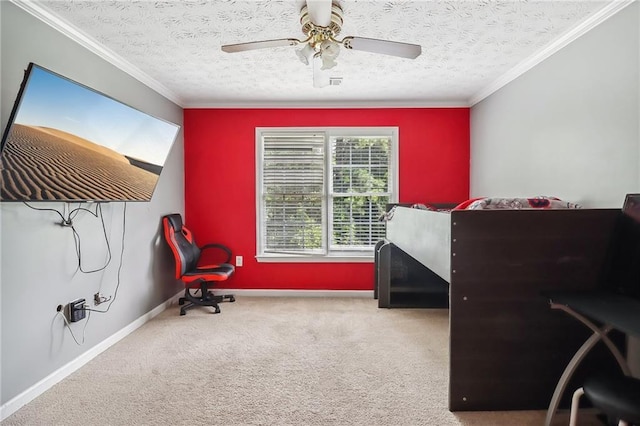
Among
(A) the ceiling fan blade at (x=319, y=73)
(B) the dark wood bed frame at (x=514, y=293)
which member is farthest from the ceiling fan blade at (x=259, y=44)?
(B) the dark wood bed frame at (x=514, y=293)

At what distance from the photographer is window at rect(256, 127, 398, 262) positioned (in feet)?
12.3

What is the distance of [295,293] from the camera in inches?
149

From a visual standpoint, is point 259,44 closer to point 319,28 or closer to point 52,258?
point 319,28

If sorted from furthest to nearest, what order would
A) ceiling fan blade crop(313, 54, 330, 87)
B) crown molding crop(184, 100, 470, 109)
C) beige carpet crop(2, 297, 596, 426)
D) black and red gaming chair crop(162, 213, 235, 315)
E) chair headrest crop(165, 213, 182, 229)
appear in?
1. crown molding crop(184, 100, 470, 109)
2. chair headrest crop(165, 213, 182, 229)
3. black and red gaming chair crop(162, 213, 235, 315)
4. ceiling fan blade crop(313, 54, 330, 87)
5. beige carpet crop(2, 297, 596, 426)

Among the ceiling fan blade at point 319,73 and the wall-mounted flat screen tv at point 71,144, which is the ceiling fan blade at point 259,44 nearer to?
the ceiling fan blade at point 319,73

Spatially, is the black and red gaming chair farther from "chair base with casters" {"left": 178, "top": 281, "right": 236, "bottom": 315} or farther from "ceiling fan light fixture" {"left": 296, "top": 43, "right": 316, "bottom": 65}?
"ceiling fan light fixture" {"left": 296, "top": 43, "right": 316, "bottom": 65}

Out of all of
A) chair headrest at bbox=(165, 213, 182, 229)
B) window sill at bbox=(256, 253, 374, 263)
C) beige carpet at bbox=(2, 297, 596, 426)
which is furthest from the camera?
window sill at bbox=(256, 253, 374, 263)

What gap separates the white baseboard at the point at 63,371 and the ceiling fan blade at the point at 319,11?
2.61 meters

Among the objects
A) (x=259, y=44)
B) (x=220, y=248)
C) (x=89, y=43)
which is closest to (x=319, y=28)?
(x=259, y=44)

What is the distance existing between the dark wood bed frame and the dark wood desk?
15 cm

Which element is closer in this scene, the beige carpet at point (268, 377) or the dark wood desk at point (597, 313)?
the dark wood desk at point (597, 313)

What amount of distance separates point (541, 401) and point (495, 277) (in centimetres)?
74

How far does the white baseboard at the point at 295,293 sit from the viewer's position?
3.78 meters

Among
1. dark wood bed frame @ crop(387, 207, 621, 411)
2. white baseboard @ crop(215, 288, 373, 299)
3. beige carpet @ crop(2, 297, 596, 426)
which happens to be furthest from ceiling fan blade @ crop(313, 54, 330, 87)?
white baseboard @ crop(215, 288, 373, 299)
